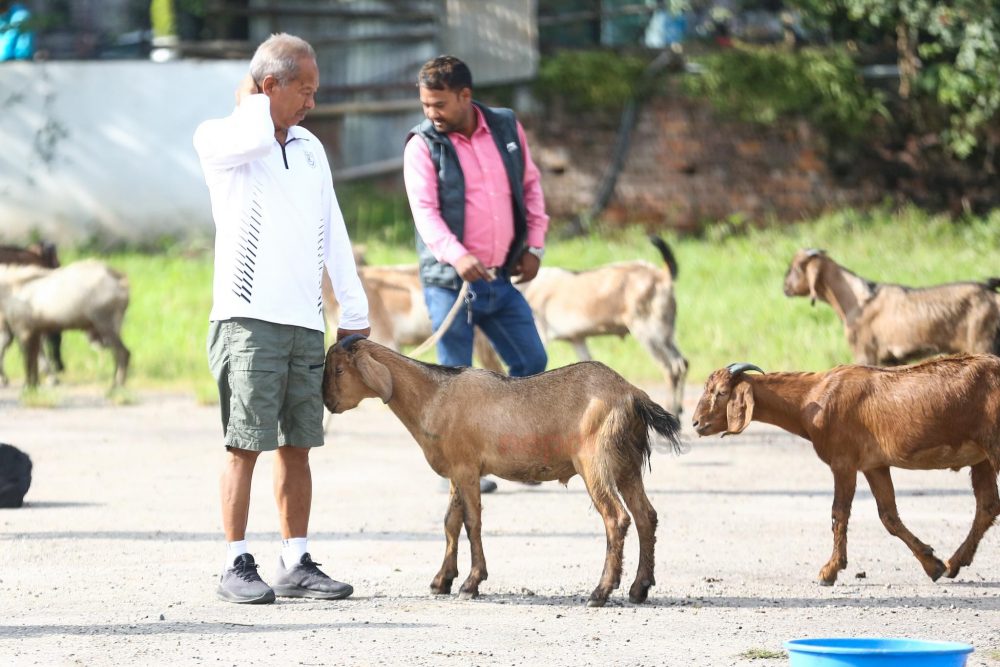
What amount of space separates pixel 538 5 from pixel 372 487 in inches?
488

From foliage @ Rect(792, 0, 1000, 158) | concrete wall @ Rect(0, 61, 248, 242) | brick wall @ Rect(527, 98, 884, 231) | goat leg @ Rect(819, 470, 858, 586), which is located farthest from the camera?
concrete wall @ Rect(0, 61, 248, 242)

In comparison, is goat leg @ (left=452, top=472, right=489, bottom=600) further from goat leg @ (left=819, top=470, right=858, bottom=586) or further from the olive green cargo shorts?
goat leg @ (left=819, top=470, right=858, bottom=586)

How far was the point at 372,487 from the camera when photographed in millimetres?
9586

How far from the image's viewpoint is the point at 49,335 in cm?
1464

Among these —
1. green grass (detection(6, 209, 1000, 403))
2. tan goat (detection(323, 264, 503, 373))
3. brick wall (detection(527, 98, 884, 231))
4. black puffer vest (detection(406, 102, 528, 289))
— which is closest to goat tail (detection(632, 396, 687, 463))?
black puffer vest (detection(406, 102, 528, 289))

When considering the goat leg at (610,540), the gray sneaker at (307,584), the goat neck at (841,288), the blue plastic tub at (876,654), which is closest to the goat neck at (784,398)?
the goat leg at (610,540)

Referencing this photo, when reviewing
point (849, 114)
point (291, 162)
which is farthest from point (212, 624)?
point (849, 114)

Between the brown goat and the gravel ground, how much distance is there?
283mm

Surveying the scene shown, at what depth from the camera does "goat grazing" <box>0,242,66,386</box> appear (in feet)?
48.2

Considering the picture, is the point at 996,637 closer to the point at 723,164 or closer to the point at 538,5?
the point at 723,164

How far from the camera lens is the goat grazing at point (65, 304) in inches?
537

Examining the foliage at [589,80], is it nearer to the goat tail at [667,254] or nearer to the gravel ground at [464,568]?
→ the goat tail at [667,254]

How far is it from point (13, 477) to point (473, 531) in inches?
130

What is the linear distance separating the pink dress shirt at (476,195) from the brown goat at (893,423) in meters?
1.66
